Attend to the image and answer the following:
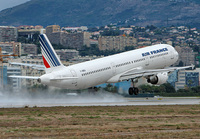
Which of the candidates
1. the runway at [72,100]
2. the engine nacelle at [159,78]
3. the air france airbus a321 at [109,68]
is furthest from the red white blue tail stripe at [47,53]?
the engine nacelle at [159,78]

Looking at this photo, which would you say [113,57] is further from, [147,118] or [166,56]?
[147,118]

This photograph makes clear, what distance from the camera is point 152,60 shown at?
81.2 metres

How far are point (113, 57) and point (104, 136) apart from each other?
38942 mm

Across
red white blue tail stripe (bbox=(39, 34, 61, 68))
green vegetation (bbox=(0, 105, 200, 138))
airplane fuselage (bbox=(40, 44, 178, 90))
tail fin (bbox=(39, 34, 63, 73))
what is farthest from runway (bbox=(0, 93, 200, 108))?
green vegetation (bbox=(0, 105, 200, 138))

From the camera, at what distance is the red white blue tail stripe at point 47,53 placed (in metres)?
66.6

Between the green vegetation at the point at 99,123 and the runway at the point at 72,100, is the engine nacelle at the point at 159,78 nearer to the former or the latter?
the runway at the point at 72,100

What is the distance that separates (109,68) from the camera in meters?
75.5

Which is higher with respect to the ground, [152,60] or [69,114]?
[152,60]

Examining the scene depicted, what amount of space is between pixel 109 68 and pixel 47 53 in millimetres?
11470

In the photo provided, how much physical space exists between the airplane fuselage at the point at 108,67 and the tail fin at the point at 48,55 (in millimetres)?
708

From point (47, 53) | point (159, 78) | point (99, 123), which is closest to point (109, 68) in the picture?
point (159, 78)

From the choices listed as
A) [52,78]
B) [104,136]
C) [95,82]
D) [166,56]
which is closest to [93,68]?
[95,82]

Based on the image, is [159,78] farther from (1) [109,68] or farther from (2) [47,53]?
(2) [47,53]

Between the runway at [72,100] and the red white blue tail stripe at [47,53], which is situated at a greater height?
the red white blue tail stripe at [47,53]
